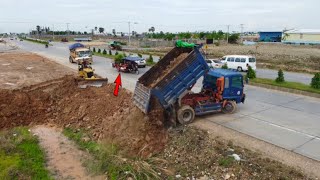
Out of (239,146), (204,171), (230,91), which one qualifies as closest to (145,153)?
(204,171)

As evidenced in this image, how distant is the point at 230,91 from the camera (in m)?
14.4

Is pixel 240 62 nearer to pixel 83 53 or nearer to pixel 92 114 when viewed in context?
pixel 83 53

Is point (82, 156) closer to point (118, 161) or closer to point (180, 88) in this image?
point (118, 161)

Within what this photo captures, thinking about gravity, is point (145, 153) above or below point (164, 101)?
below

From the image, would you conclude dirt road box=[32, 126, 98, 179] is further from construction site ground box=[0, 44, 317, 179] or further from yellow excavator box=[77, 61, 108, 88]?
yellow excavator box=[77, 61, 108, 88]

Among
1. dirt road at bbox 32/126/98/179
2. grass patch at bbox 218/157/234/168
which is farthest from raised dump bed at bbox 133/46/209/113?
grass patch at bbox 218/157/234/168

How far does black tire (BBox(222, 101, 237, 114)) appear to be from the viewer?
573 inches

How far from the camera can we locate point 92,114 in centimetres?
1462

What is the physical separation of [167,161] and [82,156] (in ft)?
→ 10.9

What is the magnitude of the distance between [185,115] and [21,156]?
257 inches

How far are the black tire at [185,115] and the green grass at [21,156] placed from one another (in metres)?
5.53

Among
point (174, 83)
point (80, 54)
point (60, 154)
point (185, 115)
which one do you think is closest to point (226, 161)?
point (185, 115)

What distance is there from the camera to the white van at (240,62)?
3022 cm

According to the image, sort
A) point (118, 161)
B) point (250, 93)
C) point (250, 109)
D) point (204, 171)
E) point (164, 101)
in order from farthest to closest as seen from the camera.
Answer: point (250, 93) → point (250, 109) → point (164, 101) → point (118, 161) → point (204, 171)
